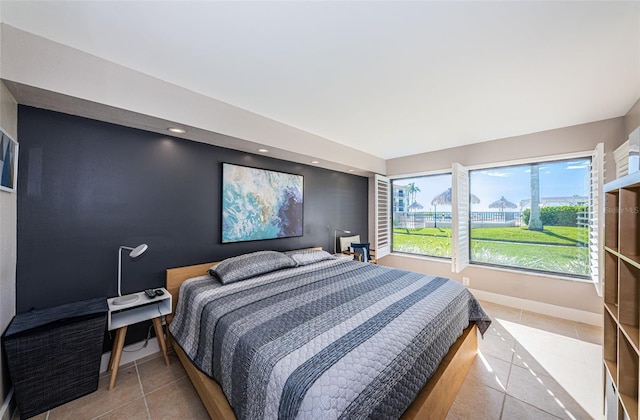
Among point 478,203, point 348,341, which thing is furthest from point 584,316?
point 348,341

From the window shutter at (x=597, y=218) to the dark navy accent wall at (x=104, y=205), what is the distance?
397 cm

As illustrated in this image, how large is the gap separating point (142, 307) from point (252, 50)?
2.38 m

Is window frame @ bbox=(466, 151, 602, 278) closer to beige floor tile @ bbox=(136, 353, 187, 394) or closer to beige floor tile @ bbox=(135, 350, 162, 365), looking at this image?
beige floor tile @ bbox=(136, 353, 187, 394)

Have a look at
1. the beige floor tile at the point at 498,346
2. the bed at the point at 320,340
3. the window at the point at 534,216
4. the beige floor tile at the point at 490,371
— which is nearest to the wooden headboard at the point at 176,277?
the bed at the point at 320,340

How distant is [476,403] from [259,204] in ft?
9.20

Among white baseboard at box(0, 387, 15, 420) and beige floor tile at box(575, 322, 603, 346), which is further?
beige floor tile at box(575, 322, 603, 346)

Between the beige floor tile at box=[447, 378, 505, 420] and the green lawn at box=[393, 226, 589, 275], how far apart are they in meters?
2.45

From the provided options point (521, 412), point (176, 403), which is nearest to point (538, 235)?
point (521, 412)

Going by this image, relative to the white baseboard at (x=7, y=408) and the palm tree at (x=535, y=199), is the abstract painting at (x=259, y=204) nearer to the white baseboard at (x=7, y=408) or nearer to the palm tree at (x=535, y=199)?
the white baseboard at (x=7, y=408)

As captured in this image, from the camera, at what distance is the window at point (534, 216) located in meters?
3.14

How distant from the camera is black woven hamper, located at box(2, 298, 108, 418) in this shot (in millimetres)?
1541

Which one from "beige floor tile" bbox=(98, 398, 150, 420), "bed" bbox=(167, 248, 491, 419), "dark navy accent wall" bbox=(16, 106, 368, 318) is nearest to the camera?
"bed" bbox=(167, 248, 491, 419)

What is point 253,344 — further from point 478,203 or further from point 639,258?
point 478,203

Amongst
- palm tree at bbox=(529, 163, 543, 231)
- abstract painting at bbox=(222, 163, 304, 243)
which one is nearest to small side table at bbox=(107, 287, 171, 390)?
abstract painting at bbox=(222, 163, 304, 243)
